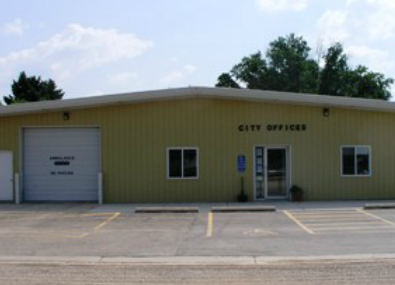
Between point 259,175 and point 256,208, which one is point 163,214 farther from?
point 259,175

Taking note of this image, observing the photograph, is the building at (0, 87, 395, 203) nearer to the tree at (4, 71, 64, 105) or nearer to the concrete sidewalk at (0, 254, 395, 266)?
the concrete sidewalk at (0, 254, 395, 266)

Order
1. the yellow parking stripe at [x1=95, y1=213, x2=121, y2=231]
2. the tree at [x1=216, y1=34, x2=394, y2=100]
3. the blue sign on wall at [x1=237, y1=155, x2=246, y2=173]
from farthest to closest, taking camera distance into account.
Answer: the tree at [x1=216, y1=34, x2=394, y2=100] → the blue sign on wall at [x1=237, y1=155, x2=246, y2=173] → the yellow parking stripe at [x1=95, y1=213, x2=121, y2=231]

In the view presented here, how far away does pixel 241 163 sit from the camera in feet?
65.1

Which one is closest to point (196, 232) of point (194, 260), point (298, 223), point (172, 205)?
point (298, 223)

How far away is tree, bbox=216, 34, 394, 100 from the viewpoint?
5728 centimetres

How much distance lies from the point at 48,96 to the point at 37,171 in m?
48.8

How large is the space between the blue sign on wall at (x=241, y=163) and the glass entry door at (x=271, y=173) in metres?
0.53

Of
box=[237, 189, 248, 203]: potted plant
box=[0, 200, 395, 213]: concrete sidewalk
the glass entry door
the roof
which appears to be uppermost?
the roof

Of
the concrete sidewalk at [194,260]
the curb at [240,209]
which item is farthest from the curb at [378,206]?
the concrete sidewalk at [194,260]

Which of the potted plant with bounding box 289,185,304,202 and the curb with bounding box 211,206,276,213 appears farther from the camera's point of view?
the potted plant with bounding box 289,185,304,202

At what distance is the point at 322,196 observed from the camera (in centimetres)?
1991

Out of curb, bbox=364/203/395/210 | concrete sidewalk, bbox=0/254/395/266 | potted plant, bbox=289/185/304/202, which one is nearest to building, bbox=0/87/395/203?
potted plant, bbox=289/185/304/202

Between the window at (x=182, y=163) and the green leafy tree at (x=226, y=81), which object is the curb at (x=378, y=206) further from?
Answer: the green leafy tree at (x=226, y=81)

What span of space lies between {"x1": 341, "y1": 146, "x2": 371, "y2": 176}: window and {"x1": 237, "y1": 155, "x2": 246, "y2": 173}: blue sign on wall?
378cm
